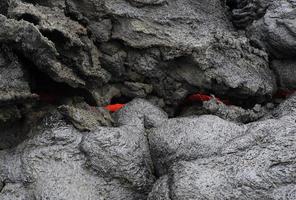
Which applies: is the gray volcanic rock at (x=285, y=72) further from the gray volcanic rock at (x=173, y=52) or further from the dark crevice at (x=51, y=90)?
the dark crevice at (x=51, y=90)

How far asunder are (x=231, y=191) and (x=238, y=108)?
1.44 m

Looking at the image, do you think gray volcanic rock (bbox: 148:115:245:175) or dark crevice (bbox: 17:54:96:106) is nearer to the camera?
gray volcanic rock (bbox: 148:115:245:175)

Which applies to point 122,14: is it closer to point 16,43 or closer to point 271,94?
point 16,43

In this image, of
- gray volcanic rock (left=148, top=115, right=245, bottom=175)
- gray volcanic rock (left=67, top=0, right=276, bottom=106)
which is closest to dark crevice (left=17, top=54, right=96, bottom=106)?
gray volcanic rock (left=67, top=0, right=276, bottom=106)

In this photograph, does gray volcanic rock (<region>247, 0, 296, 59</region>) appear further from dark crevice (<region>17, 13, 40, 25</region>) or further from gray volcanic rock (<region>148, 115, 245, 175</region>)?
dark crevice (<region>17, 13, 40, 25</region>)

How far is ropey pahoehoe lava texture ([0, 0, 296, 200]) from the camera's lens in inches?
145

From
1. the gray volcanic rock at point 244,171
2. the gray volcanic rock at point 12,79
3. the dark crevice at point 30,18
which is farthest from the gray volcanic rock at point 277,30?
the gray volcanic rock at point 12,79

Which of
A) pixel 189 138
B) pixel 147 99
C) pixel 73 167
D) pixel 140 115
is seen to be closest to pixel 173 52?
pixel 147 99

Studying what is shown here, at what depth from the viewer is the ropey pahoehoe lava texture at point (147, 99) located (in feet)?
12.0

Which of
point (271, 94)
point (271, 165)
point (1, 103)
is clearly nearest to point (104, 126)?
point (1, 103)

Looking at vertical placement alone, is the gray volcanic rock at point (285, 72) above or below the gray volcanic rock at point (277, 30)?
below

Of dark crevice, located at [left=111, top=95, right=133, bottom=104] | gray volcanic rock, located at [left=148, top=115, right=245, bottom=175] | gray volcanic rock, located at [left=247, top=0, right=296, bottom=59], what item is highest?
gray volcanic rock, located at [left=247, top=0, right=296, bottom=59]

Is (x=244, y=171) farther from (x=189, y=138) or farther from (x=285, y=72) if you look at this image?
(x=285, y=72)

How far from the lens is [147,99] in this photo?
4848mm
